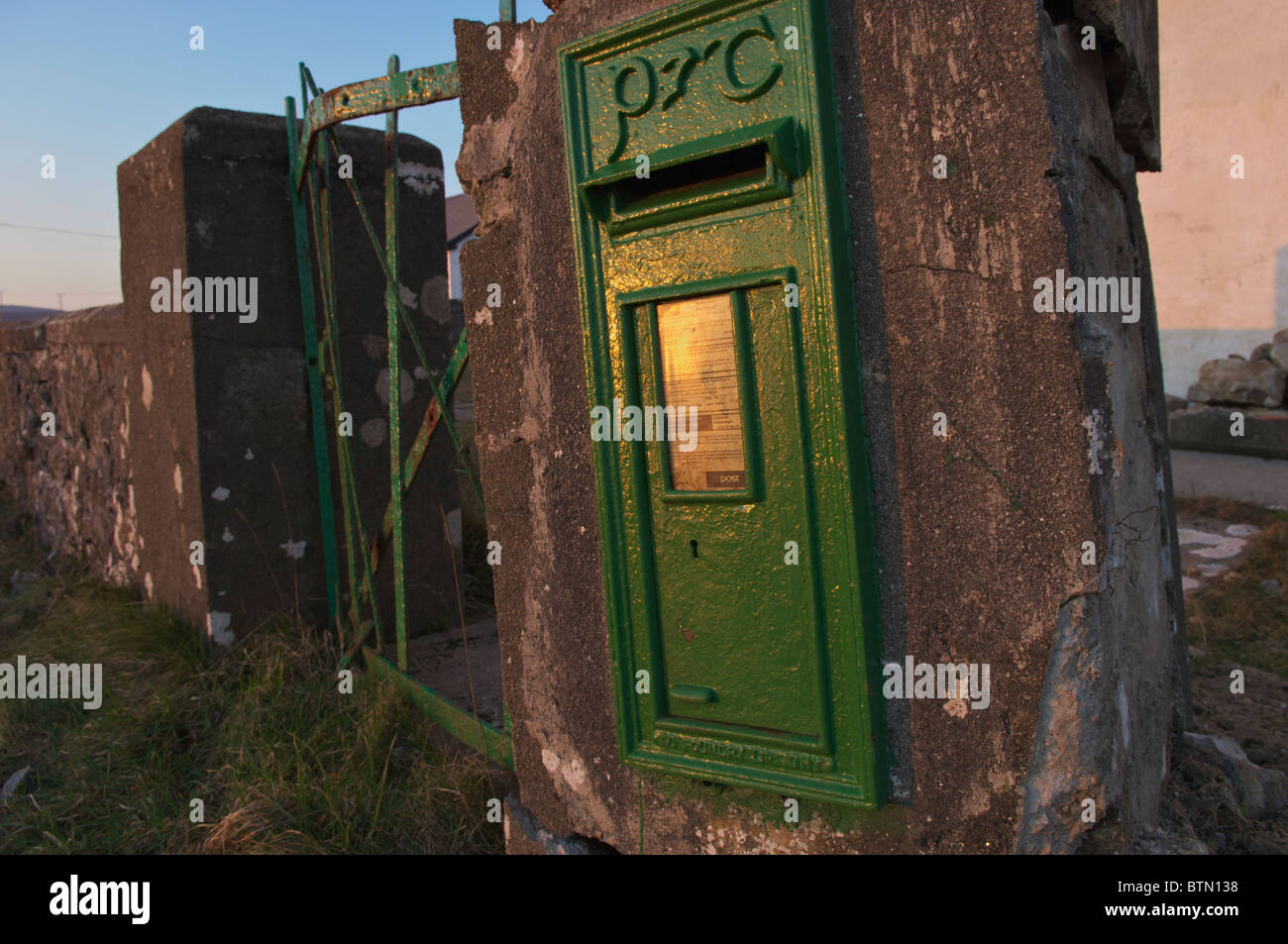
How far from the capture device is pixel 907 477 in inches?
68.8

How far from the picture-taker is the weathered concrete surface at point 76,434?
449 centimetres

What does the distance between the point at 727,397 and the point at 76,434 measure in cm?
471

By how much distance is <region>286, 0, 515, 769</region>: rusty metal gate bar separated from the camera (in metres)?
2.78

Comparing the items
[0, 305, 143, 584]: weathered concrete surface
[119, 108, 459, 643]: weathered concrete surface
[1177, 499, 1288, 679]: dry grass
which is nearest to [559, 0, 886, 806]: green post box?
[119, 108, 459, 643]: weathered concrete surface

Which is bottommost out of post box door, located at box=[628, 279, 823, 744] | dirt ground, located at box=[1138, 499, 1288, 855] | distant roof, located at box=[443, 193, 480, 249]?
dirt ground, located at box=[1138, 499, 1288, 855]

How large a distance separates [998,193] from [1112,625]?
828 mm

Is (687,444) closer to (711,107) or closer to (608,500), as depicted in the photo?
(608,500)

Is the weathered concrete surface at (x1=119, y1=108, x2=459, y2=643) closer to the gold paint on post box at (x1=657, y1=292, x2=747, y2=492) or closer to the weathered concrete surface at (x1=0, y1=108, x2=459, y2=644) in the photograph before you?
the weathered concrete surface at (x1=0, y1=108, x2=459, y2=644)

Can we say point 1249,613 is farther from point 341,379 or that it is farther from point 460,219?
point 460,219

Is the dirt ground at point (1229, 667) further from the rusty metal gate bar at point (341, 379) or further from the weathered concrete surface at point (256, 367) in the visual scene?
the weathered concrete surface at point (256, 367)

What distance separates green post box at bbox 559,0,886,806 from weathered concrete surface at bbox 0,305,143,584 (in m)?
3.01

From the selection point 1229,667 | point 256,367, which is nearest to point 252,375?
point 256,367

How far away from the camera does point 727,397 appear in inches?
72.2

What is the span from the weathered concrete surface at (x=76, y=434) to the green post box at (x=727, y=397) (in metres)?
3.01
